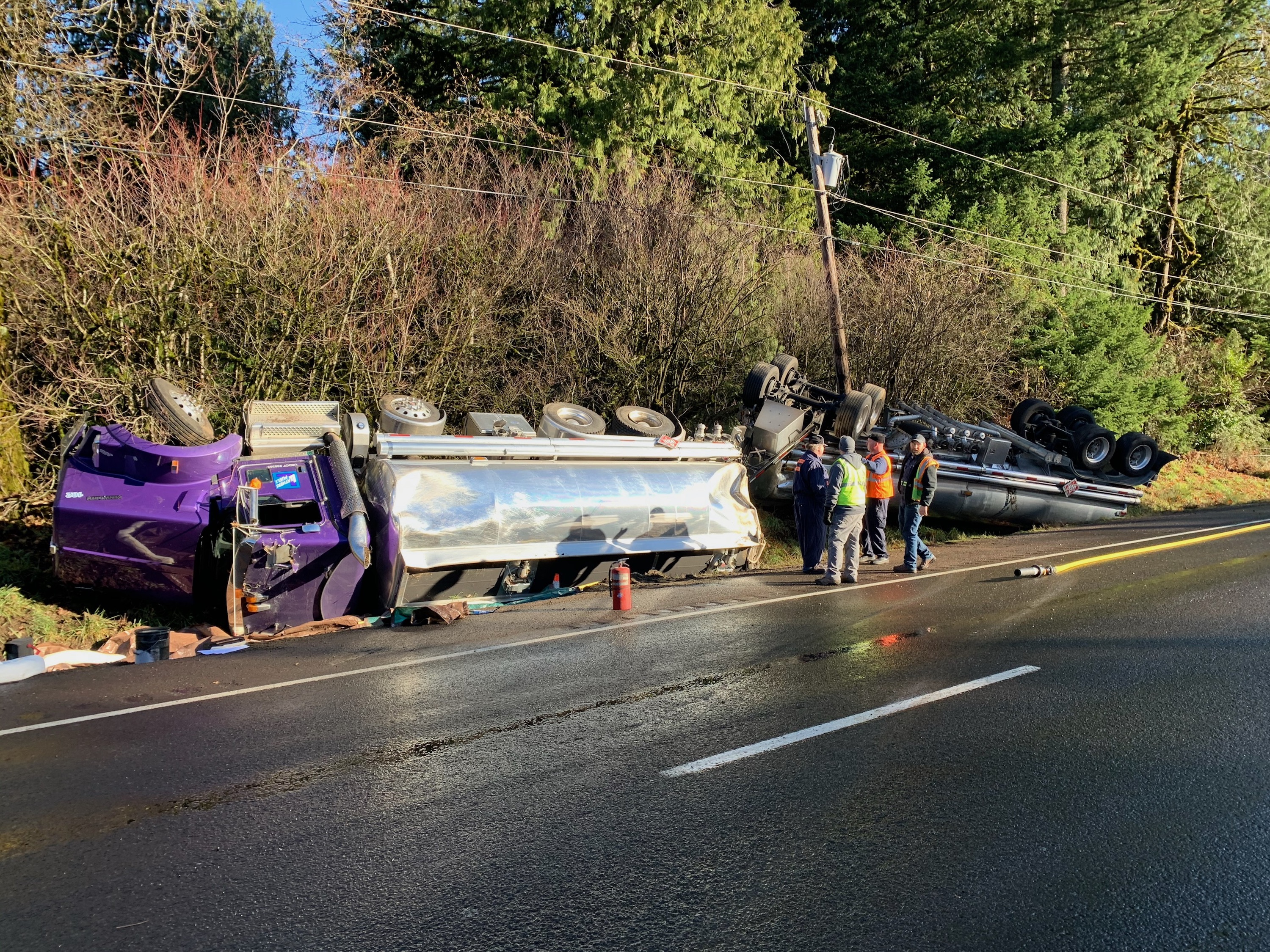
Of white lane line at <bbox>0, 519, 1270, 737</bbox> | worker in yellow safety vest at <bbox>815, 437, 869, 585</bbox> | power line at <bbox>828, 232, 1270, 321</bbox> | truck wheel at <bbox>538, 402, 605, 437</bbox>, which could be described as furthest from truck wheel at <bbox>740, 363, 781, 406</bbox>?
power line at <bbox>828, 232, 1270, 321</bbox>

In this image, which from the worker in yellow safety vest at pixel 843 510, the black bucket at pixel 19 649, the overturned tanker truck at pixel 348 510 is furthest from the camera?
the worker in yellow safety vest at pixel 843 510

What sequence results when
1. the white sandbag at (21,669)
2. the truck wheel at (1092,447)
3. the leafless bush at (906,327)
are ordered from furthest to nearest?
the leafless bush at (906,327) < the truck wheel at (1092,447) < the white sandbag at (21,669)

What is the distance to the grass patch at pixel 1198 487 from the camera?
2281cm

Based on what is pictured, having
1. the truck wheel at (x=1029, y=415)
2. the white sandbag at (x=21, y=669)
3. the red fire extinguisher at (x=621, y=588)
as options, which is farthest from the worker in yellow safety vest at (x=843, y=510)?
the truck wheel at (x=1029, y=415)

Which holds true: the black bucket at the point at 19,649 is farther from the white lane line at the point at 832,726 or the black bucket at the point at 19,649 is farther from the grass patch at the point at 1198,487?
the grass patch at the point at 1198,487

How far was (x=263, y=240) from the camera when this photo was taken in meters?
14.1

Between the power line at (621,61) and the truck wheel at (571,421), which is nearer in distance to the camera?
the truck wheel at (571,421)

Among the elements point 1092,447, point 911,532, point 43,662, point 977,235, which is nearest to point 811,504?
point 911,532

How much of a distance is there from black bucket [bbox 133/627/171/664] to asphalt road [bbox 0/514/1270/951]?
2.04 feet

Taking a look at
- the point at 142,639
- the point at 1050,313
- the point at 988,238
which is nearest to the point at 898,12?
the point at 988,238

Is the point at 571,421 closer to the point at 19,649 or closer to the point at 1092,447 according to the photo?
the point at 19,649

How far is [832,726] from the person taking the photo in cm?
558

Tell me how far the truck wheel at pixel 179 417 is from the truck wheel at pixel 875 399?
10.2 m

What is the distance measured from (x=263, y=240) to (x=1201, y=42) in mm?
Result: 30223
